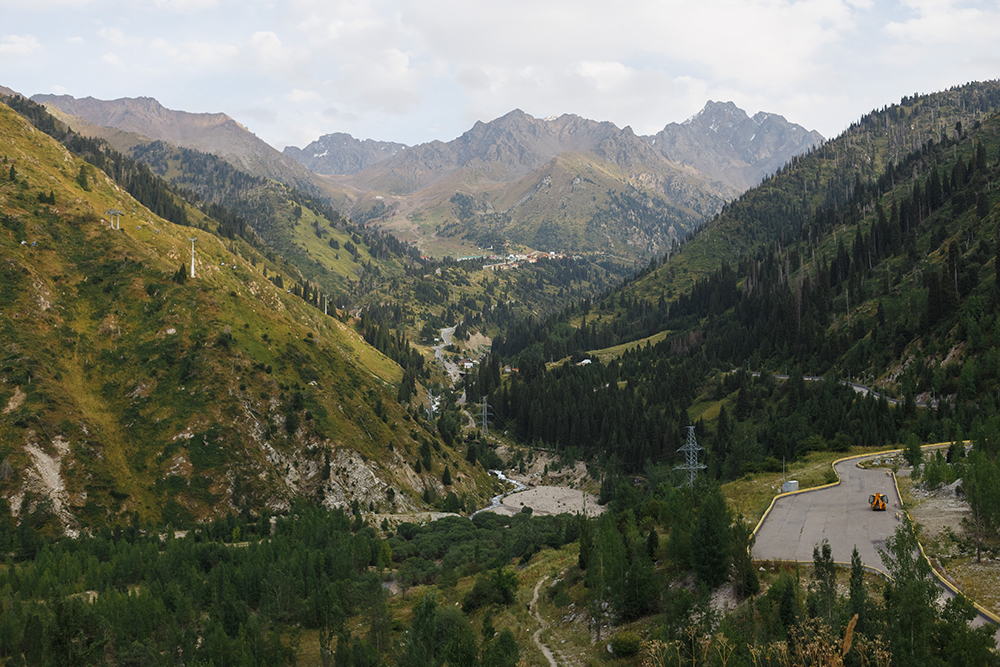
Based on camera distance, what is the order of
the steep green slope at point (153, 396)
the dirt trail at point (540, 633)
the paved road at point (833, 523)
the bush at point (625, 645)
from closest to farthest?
the bush at point (625, 645) < the paved road at point (833, 523) < the dirt trail at point (540, 633) < the steep green slope at point (153, 396)

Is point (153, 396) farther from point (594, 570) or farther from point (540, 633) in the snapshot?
point (594, 570)

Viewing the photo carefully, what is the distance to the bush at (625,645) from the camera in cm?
5362

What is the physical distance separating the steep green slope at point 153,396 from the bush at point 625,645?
101765 mm

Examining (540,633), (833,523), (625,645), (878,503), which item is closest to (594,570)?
(625,645)

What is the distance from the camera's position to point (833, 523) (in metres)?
64.7

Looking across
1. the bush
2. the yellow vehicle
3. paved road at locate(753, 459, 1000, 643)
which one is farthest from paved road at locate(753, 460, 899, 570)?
the bush

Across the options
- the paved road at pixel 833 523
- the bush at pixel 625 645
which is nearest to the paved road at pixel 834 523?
the paved road at pixel 833 523

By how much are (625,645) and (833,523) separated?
85.4 feet

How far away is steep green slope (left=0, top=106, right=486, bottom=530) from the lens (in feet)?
419

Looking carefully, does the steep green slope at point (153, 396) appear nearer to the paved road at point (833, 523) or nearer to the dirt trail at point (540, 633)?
the dirt trail at point (540, 633)

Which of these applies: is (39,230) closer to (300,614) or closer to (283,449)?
(283,449)

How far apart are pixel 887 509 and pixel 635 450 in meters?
132

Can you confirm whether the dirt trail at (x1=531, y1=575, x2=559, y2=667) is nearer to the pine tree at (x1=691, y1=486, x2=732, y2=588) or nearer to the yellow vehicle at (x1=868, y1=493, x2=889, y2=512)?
the pine tree at (x1=691, y1=486, x2=732, y2=588)

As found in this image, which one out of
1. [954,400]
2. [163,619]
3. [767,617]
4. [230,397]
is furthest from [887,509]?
[230,397]
